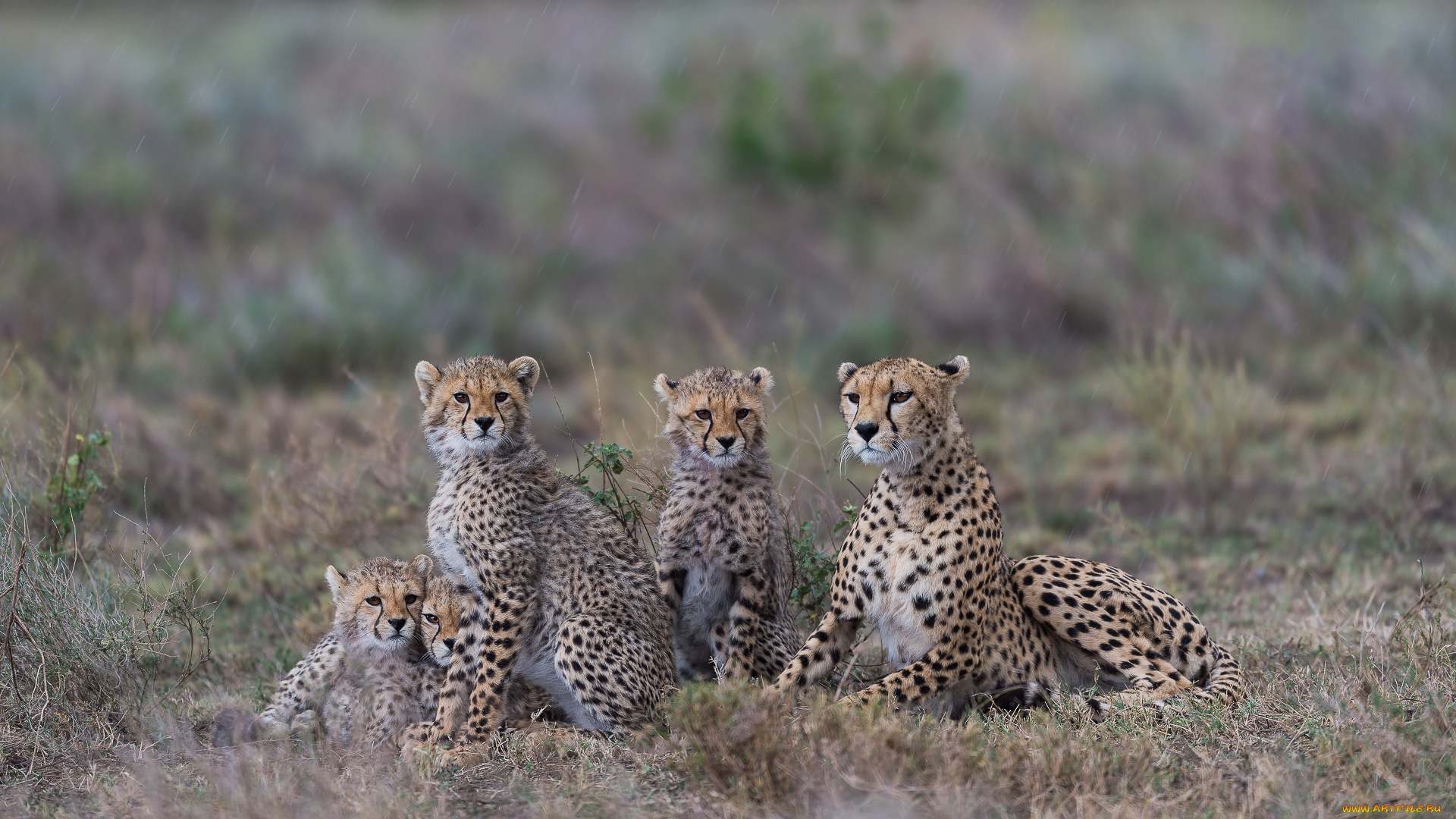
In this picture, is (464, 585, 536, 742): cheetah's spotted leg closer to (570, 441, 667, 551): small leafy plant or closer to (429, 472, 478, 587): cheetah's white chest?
(429, 472, 478, 587): cheetah's white chest

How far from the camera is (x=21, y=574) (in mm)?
4680

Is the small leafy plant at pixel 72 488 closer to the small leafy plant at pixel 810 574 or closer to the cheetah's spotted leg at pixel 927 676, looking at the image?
the small leafy plant at pixel 810 574

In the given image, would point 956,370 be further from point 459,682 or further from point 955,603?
point 459,682

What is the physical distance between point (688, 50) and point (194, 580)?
1291 cm

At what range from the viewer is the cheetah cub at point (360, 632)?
4707 millimetres

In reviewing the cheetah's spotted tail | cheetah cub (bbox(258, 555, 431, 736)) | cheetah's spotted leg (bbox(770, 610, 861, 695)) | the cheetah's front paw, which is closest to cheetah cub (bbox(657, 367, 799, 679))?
cheetah's spotted leg (bbox(770, 610, 861, 695))

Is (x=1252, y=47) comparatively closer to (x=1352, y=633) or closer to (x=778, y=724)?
(x=1352, y=633)

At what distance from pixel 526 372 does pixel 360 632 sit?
100 centimetres

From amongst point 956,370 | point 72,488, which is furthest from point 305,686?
point 956,370

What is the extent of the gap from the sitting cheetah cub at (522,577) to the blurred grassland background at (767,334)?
0.24 metres

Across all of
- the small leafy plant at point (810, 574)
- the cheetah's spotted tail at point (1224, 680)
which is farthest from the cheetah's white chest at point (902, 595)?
the cheetah's spotted tail at point (1224, 680)

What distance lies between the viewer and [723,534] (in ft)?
15.7

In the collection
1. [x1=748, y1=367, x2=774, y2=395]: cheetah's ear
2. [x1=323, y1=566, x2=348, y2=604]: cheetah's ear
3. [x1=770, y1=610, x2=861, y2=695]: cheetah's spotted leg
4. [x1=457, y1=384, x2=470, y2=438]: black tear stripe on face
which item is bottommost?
[x1=770, y1=610, x2=861, y2=695]: cheetah's spotted leg

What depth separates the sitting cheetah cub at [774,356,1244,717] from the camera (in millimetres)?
4316
